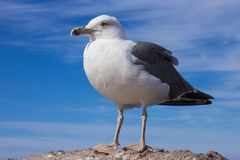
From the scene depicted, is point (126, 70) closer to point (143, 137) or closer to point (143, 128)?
point (143, 128)

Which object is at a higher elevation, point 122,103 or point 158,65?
point 158,65

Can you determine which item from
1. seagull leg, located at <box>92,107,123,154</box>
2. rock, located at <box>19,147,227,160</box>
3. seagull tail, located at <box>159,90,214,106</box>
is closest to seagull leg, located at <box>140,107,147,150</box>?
rock, located at <box>19,147,227,160</box>

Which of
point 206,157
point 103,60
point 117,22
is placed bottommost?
point 206,157

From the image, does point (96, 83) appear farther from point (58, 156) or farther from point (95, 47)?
point (58, 156)

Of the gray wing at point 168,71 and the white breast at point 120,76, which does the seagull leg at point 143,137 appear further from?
the gray wing at point 168,71

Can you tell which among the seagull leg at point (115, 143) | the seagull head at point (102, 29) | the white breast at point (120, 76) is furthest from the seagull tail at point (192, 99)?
the seagull head at point (102, 29)

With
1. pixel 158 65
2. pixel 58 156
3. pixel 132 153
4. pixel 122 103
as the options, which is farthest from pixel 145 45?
pixel 58 156
